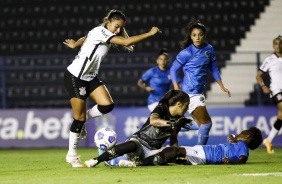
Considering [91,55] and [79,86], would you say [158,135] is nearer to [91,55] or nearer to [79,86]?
[79,86]

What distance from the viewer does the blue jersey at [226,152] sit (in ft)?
33.0

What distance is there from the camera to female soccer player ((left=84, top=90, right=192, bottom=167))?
9.38 m

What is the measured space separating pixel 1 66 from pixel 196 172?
1073 cm

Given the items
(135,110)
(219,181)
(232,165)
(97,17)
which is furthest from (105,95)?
A: (97,17)

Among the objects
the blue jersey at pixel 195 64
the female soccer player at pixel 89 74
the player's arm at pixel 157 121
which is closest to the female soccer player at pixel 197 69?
the blue jersey at pixel 195 64

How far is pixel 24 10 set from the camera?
22.7m

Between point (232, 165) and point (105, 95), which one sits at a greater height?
point (105, 95)

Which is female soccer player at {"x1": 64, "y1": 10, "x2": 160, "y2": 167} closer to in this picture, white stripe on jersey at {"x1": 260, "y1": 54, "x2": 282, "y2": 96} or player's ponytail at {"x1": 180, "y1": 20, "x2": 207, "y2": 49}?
player's ponytail at {"x1": 180, "y1": 20, "x2": 207, "y2": 49}

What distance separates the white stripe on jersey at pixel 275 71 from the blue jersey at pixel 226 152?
3.92 meters

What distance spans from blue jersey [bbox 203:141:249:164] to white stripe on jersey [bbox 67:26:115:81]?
1.82 metres

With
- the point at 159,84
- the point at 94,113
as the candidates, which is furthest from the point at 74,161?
the point at 159,84

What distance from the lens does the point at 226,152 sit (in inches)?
398

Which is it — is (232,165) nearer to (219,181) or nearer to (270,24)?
(219,181)

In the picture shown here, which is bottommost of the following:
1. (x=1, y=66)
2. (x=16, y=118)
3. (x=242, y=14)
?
(x=16, y=118)
